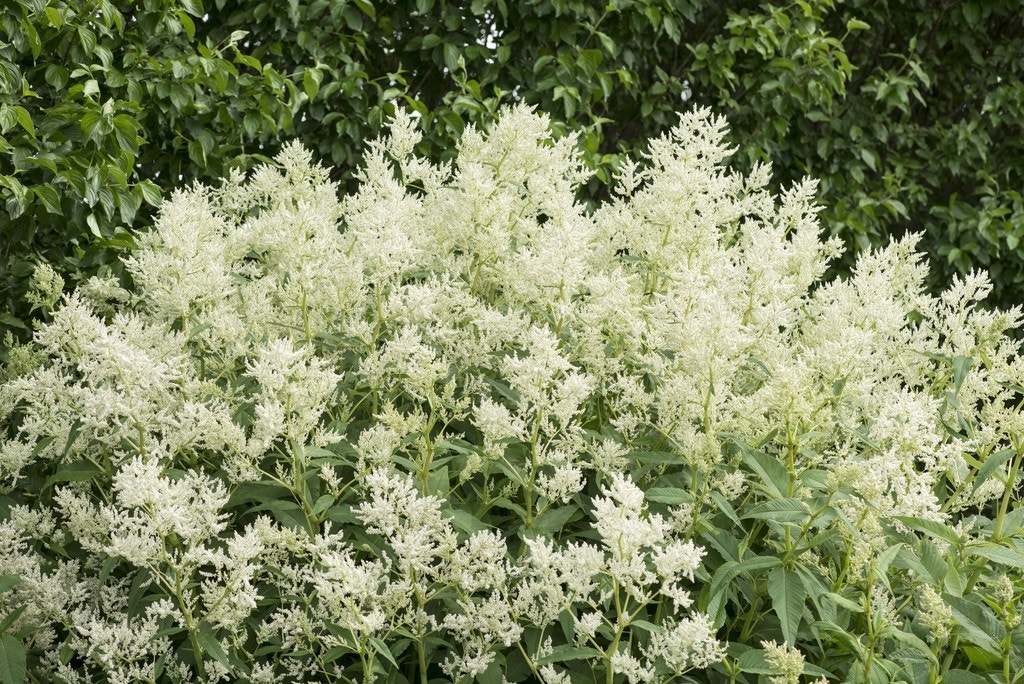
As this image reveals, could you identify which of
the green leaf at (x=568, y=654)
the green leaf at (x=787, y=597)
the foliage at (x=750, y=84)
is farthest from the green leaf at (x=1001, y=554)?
the foliage at (x=750, y=84)

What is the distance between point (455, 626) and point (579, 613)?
1.20 ft

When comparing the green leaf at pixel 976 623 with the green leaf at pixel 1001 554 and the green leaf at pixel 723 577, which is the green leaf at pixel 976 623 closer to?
the green leaf at pixel 1001 554

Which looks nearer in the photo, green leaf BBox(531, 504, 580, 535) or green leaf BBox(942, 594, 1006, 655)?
green leaf BBox(942, 594, 1006, 655)

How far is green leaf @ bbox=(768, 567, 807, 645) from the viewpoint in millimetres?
2238

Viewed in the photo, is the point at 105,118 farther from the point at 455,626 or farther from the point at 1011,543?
the point at 1011,543

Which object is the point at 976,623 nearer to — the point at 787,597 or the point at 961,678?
the point at 961,678

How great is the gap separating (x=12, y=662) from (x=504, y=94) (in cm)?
409

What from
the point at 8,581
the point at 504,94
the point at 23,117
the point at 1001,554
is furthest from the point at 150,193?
the point at 1001,554

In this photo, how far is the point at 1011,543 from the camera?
259 centimetres

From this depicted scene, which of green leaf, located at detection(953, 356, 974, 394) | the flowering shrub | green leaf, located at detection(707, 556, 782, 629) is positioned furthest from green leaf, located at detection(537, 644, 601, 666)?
green leaf, located at detection(953, 356, 974, 394)

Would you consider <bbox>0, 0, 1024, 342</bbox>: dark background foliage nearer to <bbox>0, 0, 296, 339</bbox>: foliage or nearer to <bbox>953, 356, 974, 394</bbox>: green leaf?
<bbox>0, 0, 296, 339</bbox>: foliage

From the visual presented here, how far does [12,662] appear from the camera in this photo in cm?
254

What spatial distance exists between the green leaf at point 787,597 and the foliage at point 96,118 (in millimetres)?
2689

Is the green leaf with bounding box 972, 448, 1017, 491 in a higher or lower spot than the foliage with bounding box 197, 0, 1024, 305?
lower
